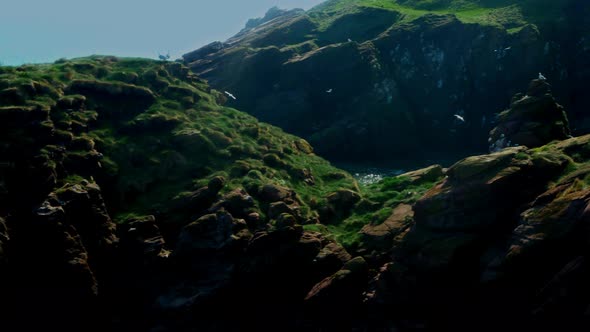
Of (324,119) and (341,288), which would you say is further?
(324,119)

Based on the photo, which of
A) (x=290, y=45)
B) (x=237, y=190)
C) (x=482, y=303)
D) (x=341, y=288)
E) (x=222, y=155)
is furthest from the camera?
(x=290, y=45)

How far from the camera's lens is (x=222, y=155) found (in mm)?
44500

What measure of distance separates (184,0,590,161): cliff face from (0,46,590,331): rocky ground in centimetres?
3464

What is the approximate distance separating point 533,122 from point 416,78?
50.9m

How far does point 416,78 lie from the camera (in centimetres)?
8881

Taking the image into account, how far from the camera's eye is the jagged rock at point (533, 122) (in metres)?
38.2

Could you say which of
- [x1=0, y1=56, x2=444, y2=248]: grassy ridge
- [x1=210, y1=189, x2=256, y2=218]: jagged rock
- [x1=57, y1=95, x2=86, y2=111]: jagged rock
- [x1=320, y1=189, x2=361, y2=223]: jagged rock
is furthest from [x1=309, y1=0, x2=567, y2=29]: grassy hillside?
[x1=57, y1=95, x2=86, y2=111]: jagged rock

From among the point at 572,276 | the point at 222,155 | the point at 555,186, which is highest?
the point at 222,155

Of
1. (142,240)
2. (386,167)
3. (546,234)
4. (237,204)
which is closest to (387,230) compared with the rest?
(237,204)

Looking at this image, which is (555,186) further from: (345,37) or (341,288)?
(345,37)

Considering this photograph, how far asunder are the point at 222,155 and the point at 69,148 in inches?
489

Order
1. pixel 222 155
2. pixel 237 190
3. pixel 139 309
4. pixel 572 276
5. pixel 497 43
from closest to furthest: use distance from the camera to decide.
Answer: pixel 572 276 → pixel 139 309 → pixel 237 190 → pixel 222 155 → pixel 497 43

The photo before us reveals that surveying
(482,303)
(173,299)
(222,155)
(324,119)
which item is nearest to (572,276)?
(482,303)

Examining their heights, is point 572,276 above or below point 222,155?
below
